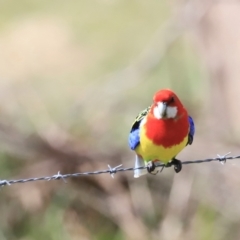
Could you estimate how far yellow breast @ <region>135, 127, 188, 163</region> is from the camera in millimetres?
3244

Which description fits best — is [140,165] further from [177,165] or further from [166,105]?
[166,105]

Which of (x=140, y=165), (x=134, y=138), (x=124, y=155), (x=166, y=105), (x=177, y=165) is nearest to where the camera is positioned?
(x=166, y=105)

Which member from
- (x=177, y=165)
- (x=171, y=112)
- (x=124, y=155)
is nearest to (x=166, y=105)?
(x=171, y=112)

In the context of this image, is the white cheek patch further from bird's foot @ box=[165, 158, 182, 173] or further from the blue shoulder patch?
bird's foot @ box=[165, 158, 182, 173]

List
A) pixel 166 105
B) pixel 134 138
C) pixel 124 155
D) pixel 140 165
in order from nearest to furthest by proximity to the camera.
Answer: pixel 166 105 → pixel 134 138 → pixel 140 165 → pixel 124 155

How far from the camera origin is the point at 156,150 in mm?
3266

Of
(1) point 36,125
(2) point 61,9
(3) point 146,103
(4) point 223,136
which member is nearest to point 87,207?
(1) point 36,125

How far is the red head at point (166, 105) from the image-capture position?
3.20 meters

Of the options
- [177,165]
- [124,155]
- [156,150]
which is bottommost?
[156,150]

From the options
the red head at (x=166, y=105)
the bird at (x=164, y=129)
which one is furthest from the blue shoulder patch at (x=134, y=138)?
the red head at (x=166, y=105)

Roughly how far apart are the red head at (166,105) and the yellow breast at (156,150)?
14 cm

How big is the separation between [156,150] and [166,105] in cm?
24

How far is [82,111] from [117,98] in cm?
135

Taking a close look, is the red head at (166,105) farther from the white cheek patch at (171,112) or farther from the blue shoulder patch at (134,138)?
the blue shoulder patch at (134,138)
